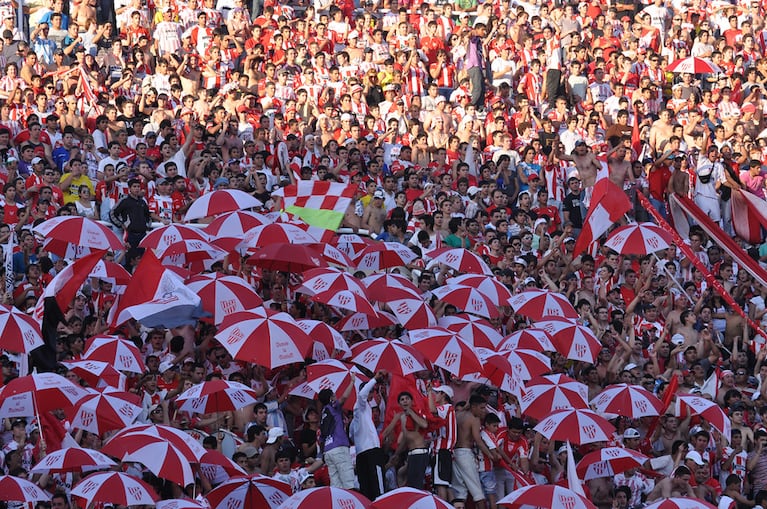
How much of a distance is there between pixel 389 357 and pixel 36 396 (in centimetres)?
391

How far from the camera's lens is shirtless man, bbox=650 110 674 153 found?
2748 centimetres

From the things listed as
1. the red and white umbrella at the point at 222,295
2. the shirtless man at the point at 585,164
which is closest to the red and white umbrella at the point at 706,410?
the red and white umbrella at the point at 222,295

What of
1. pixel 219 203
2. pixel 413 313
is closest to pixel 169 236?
pixel 219 203

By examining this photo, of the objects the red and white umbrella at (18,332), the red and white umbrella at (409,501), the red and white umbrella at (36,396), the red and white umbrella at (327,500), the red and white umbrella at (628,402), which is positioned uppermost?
the red and white umbrella at (18,332)

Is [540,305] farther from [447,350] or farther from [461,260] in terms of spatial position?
[447,350]

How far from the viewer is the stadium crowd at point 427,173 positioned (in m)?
18.3

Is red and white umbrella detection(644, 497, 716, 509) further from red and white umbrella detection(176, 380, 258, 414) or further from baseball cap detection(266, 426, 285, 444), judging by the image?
red and white umbrella detection(176, 380, 258, 414)

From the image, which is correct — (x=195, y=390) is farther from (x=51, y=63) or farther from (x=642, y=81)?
(x=642, y=81)

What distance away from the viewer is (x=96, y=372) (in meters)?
17.5

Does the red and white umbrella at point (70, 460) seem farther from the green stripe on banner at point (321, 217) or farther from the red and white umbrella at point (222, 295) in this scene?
the green stripe on banner at point (321, 217)

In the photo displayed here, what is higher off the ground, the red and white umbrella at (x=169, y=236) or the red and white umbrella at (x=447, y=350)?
the red and white umbrella at (x=169, y=236)

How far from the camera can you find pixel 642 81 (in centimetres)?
2953

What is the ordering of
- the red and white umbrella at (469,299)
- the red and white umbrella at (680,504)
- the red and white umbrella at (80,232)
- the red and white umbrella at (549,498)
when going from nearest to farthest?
1. the red and white umbrella at (549,498)
2. the red and white umbrella at (680,504)
3. the red and white umbrella at (80,232)
4. the red and white umbrella at (469,299)

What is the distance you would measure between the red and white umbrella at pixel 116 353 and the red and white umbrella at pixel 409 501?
362cm
